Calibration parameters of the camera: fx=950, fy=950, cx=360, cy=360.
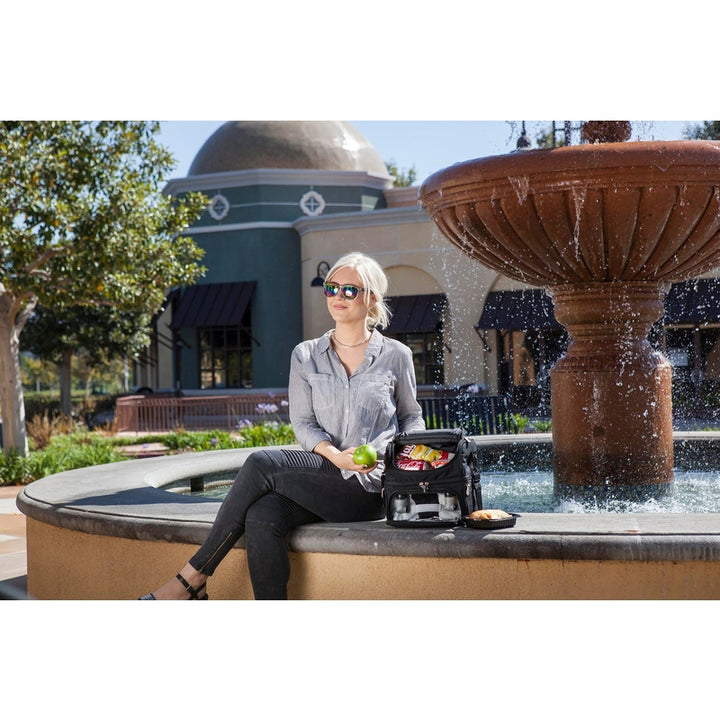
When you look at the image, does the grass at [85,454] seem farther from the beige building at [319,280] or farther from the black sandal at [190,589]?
the beige building at [319,280]

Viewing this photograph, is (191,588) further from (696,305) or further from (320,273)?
(320,273)

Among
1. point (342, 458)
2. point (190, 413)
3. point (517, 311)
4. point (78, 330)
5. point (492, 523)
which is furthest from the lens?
point (78, 330)

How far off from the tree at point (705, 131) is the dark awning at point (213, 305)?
44.8ft

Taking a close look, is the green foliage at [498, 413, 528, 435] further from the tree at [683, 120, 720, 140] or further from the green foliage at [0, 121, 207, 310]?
the tree at [683, 120, 720, 140]

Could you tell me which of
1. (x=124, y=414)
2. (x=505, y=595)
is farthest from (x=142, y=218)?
(x=505, y=595)

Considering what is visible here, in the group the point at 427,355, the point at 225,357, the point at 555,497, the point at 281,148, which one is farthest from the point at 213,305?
the point at 555,497

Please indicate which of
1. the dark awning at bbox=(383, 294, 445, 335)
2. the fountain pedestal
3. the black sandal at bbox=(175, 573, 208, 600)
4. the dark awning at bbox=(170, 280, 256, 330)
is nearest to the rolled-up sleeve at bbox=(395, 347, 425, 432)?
the black sandal at bbox=(175, 573, 208, 600)

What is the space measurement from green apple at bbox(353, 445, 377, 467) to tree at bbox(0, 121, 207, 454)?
10.6 meters

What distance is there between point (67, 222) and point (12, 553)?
7.72m

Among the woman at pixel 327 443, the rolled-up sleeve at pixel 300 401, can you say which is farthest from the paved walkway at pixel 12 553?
the rolled-up sleeve at pixel 300 401

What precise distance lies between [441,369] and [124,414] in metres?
9.91

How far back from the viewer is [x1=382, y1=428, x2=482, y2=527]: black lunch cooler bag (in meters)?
4.05

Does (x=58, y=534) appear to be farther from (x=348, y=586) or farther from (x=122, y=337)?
(x=122, y=337)

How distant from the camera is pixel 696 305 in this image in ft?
77.7
